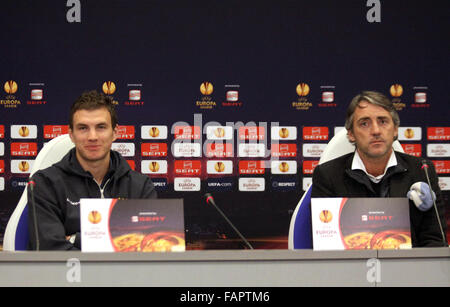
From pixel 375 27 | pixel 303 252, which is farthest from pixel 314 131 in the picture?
pixel 303 252

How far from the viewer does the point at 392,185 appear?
221cm

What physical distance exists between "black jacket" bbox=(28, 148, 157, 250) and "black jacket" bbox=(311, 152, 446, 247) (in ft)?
2.62

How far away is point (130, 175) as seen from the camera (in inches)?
92.4

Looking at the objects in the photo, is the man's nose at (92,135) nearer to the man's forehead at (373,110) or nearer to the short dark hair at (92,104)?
the short dark hair at (92,104)

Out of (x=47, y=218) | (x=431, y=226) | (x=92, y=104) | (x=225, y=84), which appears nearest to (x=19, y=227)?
(x=47, y=218)

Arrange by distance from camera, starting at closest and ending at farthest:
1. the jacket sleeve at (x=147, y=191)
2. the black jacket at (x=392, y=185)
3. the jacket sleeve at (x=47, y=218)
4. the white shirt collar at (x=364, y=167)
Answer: the jacket sleeve at (x=47, y=218)
the black jacket at (x=392, y=185)
the white shirt collar at (x=364, y=167)
the jacket sleeve at (x=147, y=191)

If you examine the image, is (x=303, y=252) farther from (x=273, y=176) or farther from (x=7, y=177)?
(x=7, y=177)

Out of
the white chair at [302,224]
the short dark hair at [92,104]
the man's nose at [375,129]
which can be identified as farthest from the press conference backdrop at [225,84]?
the man's nose at [375,129]

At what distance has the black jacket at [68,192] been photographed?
6.72 ft

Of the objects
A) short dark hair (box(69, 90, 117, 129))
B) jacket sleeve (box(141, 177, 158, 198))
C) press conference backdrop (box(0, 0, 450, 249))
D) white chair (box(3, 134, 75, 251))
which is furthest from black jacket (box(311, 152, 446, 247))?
press conference backdrop (box(0, 0, 450, 249))

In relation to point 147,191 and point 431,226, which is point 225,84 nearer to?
point 147,191

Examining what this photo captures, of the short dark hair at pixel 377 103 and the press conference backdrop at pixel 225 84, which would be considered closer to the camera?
the short dark hair at pixel 377 103

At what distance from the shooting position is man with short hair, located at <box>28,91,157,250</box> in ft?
6.88

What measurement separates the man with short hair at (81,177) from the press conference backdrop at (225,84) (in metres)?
1.62
